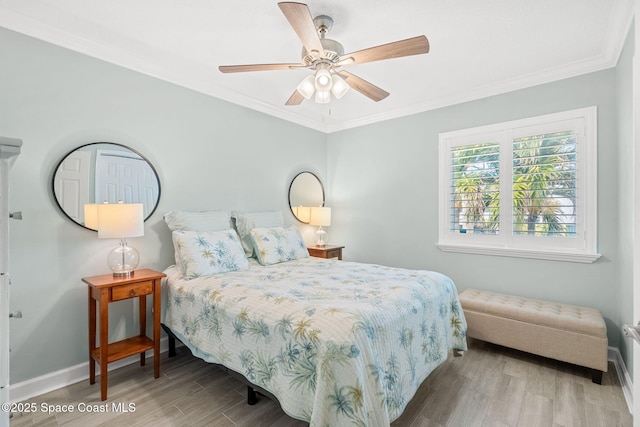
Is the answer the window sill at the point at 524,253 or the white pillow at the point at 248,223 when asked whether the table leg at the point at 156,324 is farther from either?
the window sill at the point at 524,253

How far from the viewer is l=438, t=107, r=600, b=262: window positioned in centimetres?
274

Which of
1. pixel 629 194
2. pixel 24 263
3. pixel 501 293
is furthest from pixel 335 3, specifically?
pixel 501 293

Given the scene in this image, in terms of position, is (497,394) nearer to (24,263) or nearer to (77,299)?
(77,299)

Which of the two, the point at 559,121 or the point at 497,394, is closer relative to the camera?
the point at 497,394

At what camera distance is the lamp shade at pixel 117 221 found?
2139 millimetres

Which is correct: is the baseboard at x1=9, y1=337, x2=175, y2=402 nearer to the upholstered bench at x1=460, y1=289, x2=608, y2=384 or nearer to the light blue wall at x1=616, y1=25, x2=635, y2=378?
the upholstered bench at x1=460, y1=289, x2=608, y2=384

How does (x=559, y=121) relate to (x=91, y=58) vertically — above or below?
below

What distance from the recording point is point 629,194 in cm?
210

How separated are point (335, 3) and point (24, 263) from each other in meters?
2.71

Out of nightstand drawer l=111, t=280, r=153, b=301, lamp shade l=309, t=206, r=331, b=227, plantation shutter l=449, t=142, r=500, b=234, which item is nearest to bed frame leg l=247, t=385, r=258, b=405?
nightstand drawer l=111, t=280, r=153, b=301

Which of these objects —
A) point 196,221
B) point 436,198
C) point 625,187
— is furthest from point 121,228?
point 625,187

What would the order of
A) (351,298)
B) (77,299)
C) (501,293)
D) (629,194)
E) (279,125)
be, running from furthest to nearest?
1. (279,125)
2. (501,293)
3. (77,299)
4. (629,194)
5. (351,298)

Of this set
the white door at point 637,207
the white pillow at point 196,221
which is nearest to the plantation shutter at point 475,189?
the white door at point 637,207

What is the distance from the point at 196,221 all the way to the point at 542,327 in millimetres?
3038
